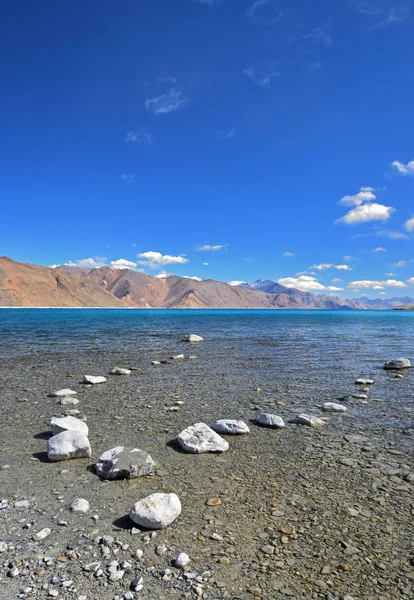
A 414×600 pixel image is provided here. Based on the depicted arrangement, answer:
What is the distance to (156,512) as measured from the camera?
A: 16.8 ft

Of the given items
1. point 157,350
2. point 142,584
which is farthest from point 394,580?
point 157,350

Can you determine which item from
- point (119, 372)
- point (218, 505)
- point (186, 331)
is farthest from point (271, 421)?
point (186, 331)

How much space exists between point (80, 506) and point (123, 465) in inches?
46.2

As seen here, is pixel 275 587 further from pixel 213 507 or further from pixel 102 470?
pixel 102 470

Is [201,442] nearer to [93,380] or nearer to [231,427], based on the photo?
[231,427]

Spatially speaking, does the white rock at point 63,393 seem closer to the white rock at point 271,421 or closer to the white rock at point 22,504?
the white rock at point 271,421

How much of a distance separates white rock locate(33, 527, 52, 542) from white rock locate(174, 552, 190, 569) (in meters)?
1.95

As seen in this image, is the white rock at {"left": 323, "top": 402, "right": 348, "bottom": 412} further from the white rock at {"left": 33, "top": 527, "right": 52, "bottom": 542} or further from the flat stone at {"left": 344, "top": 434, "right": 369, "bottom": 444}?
the white rock at {"left": 33, "top": 527, "right": 52, "bottom": 542}

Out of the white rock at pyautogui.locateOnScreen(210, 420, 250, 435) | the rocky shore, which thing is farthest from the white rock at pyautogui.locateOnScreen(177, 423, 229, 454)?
the white rock at pyautogui.locateOnScreen(210, 420, 250, 435)

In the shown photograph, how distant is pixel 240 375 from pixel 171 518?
1286 cm

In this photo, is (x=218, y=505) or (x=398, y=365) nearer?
(x=218, y=505)

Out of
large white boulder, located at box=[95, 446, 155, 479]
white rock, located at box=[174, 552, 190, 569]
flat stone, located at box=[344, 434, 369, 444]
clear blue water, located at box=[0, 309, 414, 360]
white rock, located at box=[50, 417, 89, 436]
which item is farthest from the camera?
clear blue water, located at box=[0, 309, 414, 360]

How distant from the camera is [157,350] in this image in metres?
28.9

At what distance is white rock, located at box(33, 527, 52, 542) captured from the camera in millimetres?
4852
